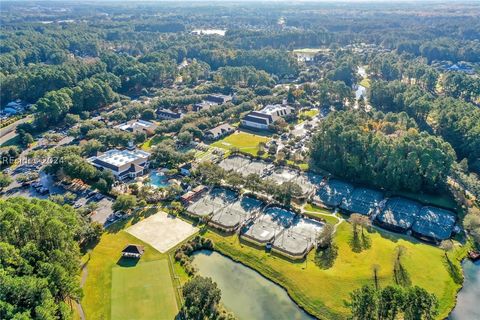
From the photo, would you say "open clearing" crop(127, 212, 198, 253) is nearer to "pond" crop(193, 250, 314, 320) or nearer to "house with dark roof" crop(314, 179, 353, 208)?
"pond" crop(193, 250, 314, 320)

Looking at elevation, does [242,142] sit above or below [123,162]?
below

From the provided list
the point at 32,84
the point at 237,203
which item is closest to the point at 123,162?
the point at 237,203

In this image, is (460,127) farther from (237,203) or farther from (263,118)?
(237,203)

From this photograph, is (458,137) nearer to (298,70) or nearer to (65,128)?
(298,70)

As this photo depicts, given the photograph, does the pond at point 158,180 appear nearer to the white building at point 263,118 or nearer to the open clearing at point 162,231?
the open clearing at point 162,231

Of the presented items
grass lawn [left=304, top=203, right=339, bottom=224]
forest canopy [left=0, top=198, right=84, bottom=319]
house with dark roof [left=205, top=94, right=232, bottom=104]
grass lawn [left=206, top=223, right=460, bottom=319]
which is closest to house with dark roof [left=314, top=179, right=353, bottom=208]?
grass lawn [left=304, top=203, right=339, bottom=224]
